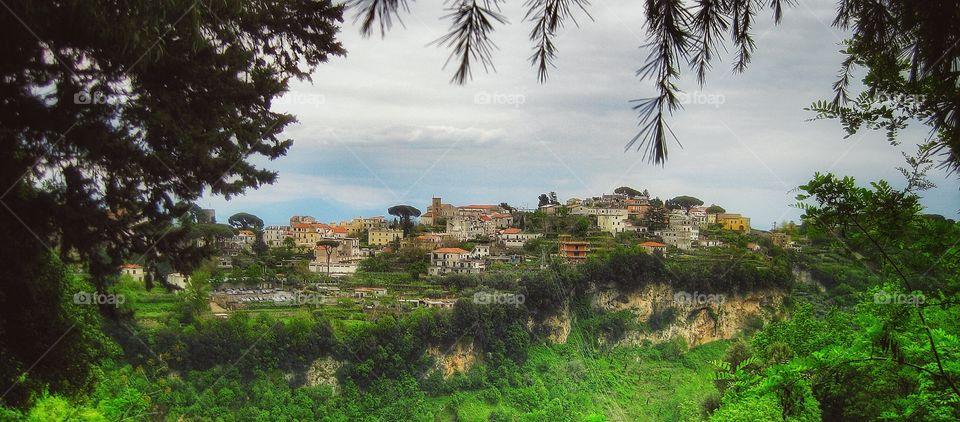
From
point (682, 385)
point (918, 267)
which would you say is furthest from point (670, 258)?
point (918, 267)

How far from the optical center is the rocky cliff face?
2692 centimetres

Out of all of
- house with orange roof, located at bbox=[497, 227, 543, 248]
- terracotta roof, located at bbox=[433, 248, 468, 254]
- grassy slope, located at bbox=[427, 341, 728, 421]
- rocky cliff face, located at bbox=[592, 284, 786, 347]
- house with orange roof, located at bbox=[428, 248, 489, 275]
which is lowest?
grassy slope, located at bbox=[427, 341, 728, 421]

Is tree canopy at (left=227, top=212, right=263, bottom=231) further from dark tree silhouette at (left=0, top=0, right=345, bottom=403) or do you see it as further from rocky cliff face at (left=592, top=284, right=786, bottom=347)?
dark tree silhouette at (left=0, top=0, right=345, bottom=403)

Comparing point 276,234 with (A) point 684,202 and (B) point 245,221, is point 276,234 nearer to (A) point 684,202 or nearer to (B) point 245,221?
(B) point 245,221

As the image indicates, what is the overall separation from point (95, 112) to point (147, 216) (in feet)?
1.62

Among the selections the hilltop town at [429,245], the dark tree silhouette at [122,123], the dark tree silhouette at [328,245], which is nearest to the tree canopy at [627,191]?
the hilltop town at [429,245]

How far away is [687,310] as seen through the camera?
27078 millimetres

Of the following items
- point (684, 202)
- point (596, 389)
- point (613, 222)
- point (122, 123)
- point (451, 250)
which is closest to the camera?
point (122, 123)

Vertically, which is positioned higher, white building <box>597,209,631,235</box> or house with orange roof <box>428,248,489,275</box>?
white building <box>597,209,631,235</box>

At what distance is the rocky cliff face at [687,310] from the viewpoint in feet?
88.3

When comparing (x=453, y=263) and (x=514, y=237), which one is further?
(x=514, y=237)

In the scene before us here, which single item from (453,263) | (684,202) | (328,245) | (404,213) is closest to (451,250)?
(453,263)

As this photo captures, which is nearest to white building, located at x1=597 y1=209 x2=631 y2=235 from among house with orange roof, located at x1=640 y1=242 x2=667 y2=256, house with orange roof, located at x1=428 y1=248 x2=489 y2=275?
house with orange roof, located at x1=640 y1=242 x2=667 y2=256

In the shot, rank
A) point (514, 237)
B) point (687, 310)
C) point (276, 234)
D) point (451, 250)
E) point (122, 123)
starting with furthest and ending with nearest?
point (514, 237)
point (276, 234)
point (451, 250)
point (687, 310)
point (122, 123)
